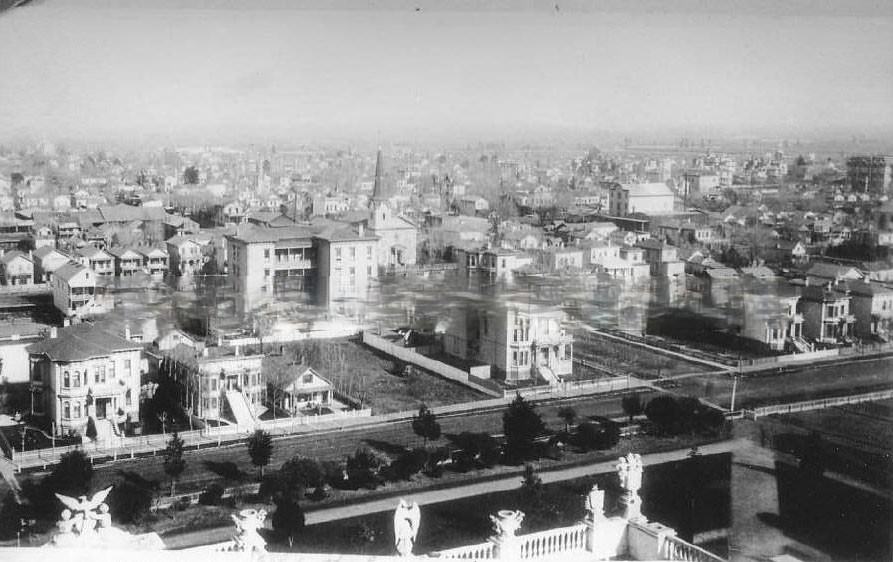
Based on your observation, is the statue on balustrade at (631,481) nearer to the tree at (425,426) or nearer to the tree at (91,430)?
the tree at (425,426)

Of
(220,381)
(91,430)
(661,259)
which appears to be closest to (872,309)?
(661,259)

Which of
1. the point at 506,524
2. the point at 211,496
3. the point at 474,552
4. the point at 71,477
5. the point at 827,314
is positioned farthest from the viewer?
the point at 827,314

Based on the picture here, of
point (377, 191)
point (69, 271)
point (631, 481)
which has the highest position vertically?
point (377, 191)

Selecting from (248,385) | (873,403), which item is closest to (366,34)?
(248,385)

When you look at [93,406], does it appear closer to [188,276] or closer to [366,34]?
[188,276]

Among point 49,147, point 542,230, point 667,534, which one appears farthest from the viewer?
point 542,230

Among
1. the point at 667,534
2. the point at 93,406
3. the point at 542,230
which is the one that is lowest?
the point at 667,534

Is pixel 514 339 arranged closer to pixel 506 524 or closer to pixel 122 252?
pixel 506 524
